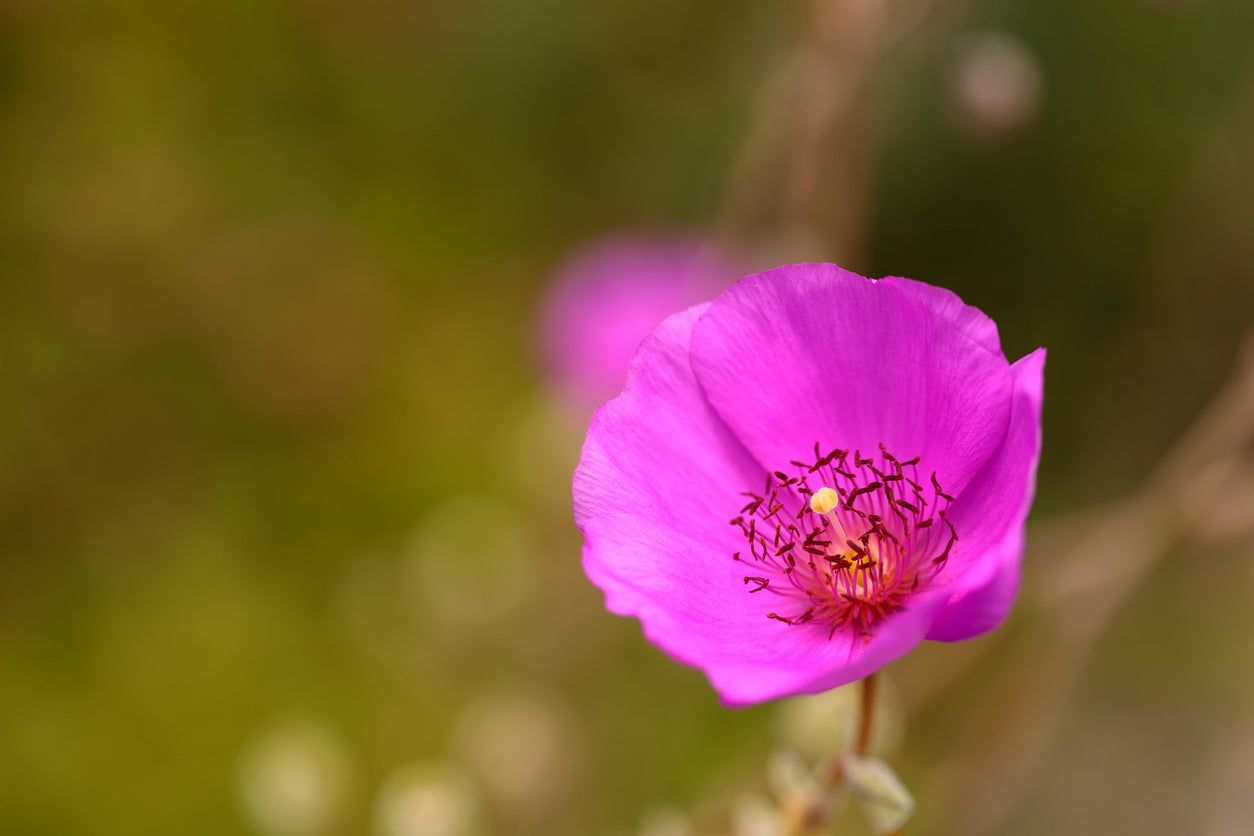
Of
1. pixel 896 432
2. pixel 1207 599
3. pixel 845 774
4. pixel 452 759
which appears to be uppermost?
pixel 896 432

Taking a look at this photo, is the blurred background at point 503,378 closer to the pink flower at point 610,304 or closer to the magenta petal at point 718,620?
the pink flower at point 610,304

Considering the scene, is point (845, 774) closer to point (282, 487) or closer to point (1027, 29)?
point (1027, 29)

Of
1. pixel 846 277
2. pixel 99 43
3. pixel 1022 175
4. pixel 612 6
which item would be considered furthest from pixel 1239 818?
pixel 99 43

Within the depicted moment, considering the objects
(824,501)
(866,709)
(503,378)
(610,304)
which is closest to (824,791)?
(866,709)

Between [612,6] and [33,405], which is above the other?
[612,6]

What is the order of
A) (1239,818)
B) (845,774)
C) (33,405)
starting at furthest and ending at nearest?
1. (33,405)
2. (1239,818)
3. (845,774)
